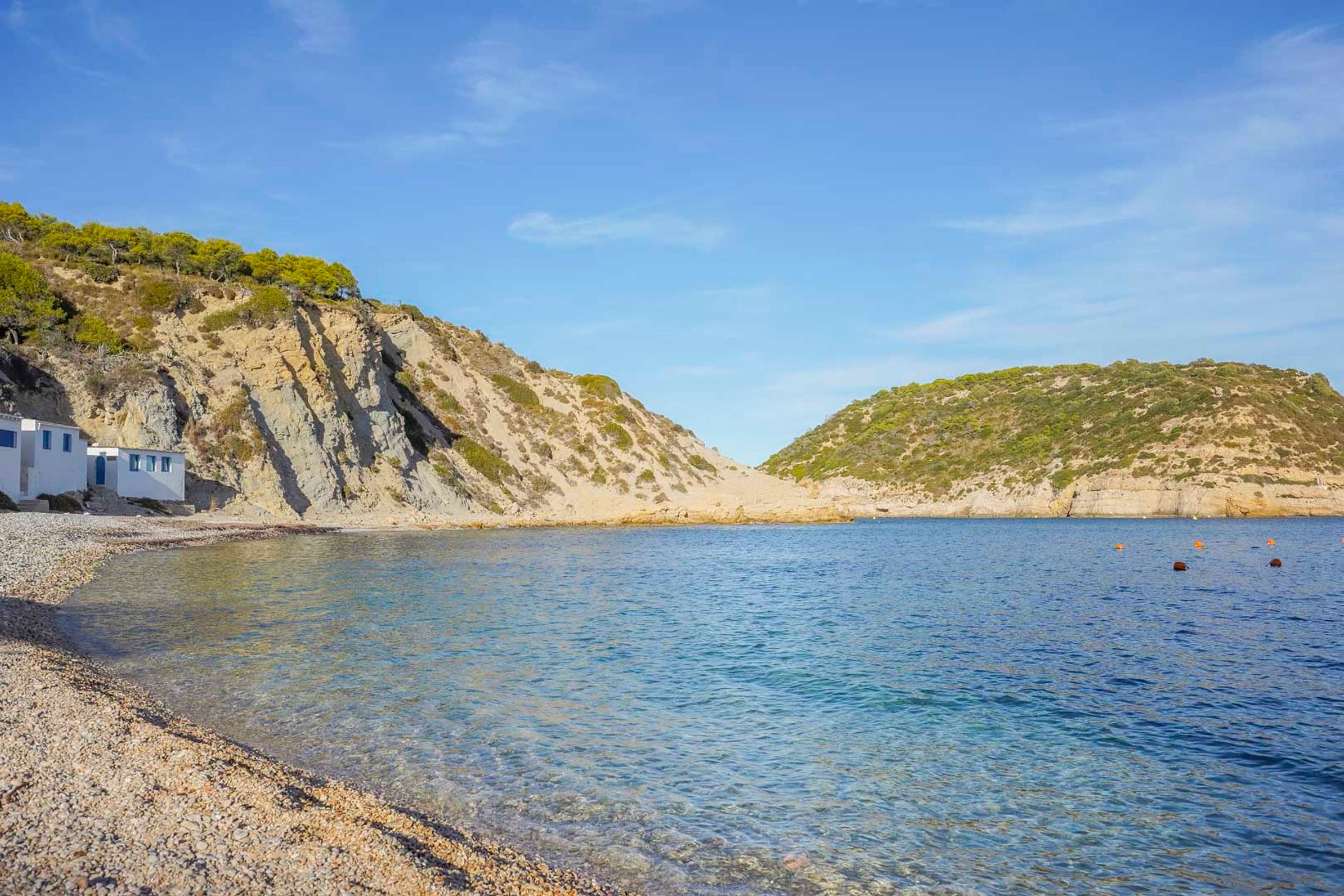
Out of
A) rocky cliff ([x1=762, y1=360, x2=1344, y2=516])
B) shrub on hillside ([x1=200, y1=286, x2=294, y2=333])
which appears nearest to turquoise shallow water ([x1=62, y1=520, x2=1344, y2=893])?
shrub on hillside ([x1=200, y1=286, x2=294, y2=333])

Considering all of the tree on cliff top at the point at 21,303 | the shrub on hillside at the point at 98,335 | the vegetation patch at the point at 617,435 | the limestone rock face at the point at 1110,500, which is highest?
the tree on cliff top at the point at 21,303

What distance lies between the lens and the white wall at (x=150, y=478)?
43594 mm

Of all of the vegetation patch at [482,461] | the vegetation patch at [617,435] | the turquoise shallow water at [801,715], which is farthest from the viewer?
the vegetation patch at [617,435]

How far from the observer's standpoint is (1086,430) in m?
107

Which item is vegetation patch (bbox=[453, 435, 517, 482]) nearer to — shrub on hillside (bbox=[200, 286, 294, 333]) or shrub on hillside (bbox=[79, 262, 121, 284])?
shrub on hillside (bbox=[200, 286, 294, 333])

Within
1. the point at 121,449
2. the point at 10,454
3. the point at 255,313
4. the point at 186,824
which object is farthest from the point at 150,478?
the point at 186,824

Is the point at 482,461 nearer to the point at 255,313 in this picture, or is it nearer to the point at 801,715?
the point at 255,313

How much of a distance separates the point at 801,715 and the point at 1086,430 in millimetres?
108996

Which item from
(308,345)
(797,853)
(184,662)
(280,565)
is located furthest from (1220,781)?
(308,345)

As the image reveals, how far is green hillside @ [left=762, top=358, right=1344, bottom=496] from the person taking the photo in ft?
296

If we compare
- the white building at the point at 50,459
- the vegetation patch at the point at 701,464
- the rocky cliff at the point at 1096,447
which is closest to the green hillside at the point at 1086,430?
the rocky cliff at the point at 1096,447

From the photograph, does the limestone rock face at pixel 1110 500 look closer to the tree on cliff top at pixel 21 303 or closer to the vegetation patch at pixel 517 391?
the vegetation patch at pixel 517 391

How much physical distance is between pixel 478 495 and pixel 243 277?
25738 mm

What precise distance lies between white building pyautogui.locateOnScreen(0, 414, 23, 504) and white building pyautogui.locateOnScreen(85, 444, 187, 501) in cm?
472
